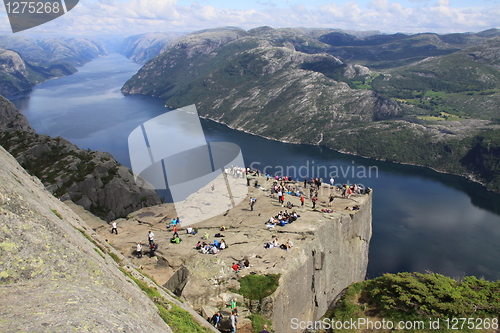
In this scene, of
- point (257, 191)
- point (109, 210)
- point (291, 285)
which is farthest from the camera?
point (109, 210)

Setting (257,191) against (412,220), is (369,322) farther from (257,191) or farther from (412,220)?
(412,220)

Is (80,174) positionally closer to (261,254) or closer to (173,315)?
(261,254)

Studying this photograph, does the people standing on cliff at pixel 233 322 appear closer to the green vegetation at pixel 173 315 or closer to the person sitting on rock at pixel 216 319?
the person sitting on rock at pixel 216 319

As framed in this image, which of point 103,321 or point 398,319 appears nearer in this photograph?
point 103,321

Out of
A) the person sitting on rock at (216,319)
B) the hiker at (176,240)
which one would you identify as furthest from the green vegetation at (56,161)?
the person sitting on rock at (216,319)

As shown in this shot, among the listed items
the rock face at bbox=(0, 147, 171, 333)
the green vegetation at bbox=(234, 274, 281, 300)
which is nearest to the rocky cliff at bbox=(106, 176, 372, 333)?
the green vegetation at bbox=(234, 274, 281, 300)

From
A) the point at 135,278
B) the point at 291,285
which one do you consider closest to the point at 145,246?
the point at 135,278

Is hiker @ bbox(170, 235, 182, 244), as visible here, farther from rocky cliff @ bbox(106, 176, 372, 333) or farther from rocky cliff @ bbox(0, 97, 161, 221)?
rocky cliff @ bbox(0, 97, 161, 221)
